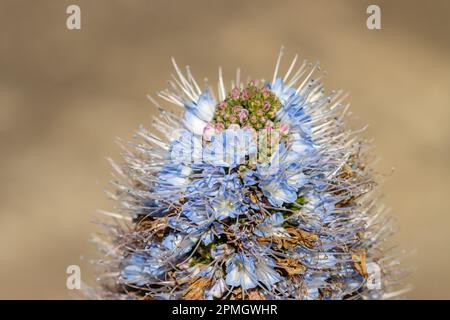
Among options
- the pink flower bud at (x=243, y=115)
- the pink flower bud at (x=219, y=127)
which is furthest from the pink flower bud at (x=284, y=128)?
the pink flower bud at (x=219, y=127)

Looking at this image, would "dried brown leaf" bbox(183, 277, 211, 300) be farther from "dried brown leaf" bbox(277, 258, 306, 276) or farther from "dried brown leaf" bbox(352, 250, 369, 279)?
"dried brown leaf" bbox(352, 250, 369, 279)

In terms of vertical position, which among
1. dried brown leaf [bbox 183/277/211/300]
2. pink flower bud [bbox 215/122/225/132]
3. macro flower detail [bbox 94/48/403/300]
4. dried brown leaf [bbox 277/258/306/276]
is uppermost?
pink flower bud [bbox 215/122/225/132]

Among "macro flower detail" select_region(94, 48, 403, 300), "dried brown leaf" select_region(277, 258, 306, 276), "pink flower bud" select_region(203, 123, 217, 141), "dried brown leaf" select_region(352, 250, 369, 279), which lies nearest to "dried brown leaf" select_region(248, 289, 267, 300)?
"macro flower detail" select_region(94, 48, 403, 300)

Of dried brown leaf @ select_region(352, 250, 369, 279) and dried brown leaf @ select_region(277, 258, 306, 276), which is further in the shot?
dried brown leaf @ select_region(352, 250, 369, 279)

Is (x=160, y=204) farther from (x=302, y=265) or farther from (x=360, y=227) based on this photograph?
(x=360, y=227)

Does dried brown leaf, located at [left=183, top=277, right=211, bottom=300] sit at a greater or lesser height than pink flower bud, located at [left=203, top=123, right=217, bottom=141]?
lesser

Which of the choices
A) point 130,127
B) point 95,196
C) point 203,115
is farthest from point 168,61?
point 203,115

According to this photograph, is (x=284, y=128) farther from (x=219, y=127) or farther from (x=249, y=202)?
(x=249, y=202)

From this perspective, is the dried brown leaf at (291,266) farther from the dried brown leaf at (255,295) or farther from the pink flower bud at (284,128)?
the pink flower bud at (284,128)

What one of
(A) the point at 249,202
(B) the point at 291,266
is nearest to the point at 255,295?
(B) the point at 291,266
